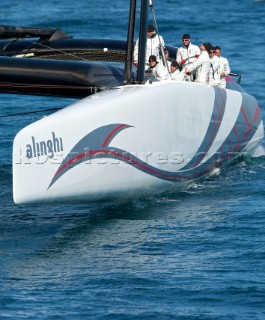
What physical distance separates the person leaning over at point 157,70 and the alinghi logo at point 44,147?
8.21ft

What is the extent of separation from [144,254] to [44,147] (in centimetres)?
132

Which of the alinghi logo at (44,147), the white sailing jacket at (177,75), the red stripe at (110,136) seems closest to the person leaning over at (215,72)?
the white sailing jacket at (177,75)

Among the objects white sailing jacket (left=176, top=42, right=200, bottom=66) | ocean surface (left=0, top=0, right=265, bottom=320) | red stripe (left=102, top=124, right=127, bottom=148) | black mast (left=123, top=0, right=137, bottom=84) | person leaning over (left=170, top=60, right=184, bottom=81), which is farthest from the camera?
white sailing jacket (left=176, top=42, right=200, bottom=66)

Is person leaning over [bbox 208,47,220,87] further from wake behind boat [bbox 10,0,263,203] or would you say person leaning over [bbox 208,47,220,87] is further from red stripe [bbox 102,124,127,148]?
red stripe [bbox 102,124,127,148]

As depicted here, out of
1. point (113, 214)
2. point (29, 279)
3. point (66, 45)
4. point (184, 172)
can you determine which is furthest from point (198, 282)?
point (66, 45)

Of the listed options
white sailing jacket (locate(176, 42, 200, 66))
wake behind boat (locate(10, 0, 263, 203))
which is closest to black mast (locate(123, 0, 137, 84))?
wake behind boat (locate(10, 0, 263, 203))

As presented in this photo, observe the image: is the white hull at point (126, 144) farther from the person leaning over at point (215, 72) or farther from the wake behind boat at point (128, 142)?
the person leaning over at point (215, 72)

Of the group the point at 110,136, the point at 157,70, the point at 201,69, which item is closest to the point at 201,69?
the point at 201,69

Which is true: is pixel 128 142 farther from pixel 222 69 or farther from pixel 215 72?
pixel 222 69

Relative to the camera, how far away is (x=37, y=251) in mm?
8938

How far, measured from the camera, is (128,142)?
32.6ft

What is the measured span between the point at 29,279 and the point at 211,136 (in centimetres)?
409

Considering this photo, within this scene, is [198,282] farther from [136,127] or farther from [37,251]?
[136,127]

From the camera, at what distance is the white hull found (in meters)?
8.86
